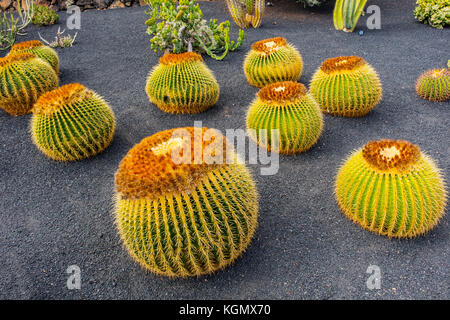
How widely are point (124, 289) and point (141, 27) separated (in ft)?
29.6

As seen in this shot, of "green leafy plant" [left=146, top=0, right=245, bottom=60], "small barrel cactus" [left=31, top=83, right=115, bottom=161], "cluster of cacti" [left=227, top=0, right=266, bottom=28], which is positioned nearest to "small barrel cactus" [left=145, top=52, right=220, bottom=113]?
"small barrel cactus" [left=31, top=83, right=115, bottom=161]

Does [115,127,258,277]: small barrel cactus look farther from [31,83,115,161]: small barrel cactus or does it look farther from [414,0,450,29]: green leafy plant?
[414,0,450,29]: green leafy plant

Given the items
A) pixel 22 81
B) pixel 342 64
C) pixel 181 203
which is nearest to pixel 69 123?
pixel 22 81

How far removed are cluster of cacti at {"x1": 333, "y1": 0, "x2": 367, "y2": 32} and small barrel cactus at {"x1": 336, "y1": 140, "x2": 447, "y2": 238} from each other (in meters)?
7.03

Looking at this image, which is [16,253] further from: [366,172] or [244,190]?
[366,172]

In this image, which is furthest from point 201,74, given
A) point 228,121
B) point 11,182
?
point 11,182

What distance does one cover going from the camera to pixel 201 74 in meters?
5.59

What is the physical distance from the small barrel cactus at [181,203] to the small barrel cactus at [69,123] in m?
2.20

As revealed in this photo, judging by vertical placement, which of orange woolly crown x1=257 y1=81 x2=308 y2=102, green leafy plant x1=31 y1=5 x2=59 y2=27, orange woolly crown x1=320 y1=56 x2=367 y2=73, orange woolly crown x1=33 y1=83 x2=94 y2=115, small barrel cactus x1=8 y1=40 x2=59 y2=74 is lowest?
green leafy plant x1=31 y1=5 x2=59 y2=27

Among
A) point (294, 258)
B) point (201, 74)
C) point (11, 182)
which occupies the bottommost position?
point (11, 182)

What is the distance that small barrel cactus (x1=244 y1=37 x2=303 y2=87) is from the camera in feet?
19.6

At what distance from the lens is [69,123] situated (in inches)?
179

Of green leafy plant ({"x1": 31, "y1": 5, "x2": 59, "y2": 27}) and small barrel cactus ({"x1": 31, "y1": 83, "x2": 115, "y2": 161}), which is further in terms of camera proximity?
green leafy plant ({"x1": 31, "y1": 5, "x2": 59, "y2": 27})

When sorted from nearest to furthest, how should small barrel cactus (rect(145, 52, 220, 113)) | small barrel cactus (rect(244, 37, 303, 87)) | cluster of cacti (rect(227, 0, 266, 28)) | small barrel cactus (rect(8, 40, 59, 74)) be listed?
small barrel cactus (rect(145, 52, 220, 113)), small barrel cactus (rect(244, 37, 303, 87)), small barrel cactus (rect(8, 40, 59, 74)), cluster of cacti (rect(227, 0, 266, 28))
